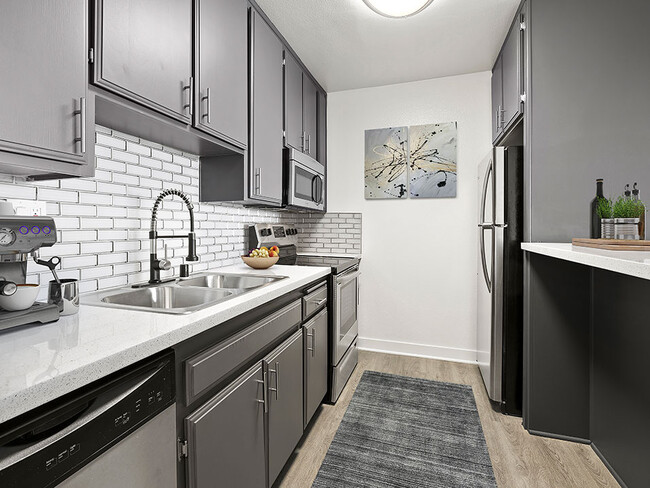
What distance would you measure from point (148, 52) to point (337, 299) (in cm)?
174

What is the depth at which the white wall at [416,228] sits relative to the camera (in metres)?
3.15

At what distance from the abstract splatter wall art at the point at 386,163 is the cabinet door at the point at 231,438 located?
240cm

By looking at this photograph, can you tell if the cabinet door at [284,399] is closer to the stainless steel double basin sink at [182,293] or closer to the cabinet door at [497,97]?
the stainless steel double basin sink at [182,293]

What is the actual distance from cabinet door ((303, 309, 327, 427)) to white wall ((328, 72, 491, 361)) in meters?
1.31

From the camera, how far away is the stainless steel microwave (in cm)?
254

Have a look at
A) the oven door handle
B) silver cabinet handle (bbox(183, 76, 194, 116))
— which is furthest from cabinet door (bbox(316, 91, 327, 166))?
silver cabinet handle (bbox(183, 76, 194, 116))

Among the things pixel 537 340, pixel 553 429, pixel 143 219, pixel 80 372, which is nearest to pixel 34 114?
pixel 80 372

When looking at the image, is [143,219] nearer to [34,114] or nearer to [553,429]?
[34,114]

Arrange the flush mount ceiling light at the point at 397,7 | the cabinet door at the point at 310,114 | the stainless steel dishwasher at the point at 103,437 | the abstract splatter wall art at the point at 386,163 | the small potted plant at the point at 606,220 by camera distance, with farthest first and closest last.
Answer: the abstract splatter wall art at the point at 386,163, the cabinet door at the point at 310,114, the flush mount ceiling light at the point at 397,7, the small potted plant at the point at 606,220, the stainless steel dishwasher at the point at 103,437

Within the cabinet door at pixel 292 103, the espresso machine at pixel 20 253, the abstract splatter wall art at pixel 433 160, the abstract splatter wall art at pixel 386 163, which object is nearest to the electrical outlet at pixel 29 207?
the espresso machine at pixel 20 253

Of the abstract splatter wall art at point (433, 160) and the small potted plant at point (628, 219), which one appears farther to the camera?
the abstract splatter wall art at point (433, 160)

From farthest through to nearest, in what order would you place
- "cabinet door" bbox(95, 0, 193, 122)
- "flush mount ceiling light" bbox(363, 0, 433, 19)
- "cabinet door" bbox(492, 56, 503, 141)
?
"cabinet door" bbox(492, 56, 503, 141) → "flush mount ceiling light" bbox(363, 0, 433, 19) → "cabinet door" bbox(95, 0, 193, 122)

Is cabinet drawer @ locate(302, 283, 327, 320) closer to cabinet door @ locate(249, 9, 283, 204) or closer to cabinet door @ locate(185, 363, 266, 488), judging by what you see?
cabinet door @ locate(185, 363, 266, 488)

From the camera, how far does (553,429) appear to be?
6.61ft
